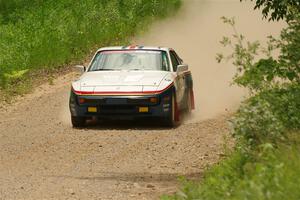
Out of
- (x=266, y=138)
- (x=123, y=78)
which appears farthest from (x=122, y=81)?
(x=266, y=138)

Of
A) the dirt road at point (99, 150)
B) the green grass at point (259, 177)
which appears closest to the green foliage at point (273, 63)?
the green grass at point (259, 177)

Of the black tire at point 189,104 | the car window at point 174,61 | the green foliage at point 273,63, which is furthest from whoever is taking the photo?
the black tire at point 189,104

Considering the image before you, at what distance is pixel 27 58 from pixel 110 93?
10646 mm

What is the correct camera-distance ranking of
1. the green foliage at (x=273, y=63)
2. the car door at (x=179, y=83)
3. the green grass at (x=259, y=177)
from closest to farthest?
1. the green grass at (x=259, y=177)
2. the green foliage at (x=273, y=63)
3. the car door at (x=179, y=83)

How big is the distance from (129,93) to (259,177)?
9.54m

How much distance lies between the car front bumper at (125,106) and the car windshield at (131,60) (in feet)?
4.46

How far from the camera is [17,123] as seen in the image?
60.2 feet

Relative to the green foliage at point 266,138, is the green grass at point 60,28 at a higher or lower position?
lower

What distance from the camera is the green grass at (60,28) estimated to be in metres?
26.4

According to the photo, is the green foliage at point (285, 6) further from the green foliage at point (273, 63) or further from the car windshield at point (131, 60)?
the car windshield at point (131, 60)

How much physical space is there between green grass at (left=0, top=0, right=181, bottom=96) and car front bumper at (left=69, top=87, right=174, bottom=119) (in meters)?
8.06

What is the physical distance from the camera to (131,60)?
17750 mm

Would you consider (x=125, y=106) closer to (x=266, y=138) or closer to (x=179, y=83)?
(x=179, y=83)

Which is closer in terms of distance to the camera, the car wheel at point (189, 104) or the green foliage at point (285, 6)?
the green foliage at point (285, 6)
